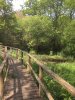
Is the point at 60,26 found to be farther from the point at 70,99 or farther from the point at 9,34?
the point at 70,99

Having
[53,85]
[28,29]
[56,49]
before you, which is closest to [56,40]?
[56,49]

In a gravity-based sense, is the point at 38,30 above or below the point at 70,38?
above

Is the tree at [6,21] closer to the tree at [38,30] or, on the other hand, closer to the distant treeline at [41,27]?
the distant treeline at [41,27]

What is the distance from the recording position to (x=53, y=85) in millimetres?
11016

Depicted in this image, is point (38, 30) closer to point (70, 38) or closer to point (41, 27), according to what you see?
point (41, 27)

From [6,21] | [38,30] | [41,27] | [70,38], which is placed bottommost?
[70,38]

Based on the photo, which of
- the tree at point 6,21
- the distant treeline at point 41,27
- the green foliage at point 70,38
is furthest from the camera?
the tree at point 6,21

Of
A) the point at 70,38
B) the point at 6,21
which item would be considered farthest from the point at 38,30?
the point at 70,38

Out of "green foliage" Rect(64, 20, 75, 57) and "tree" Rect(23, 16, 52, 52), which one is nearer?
"green foliage" Rect(64, 20, 75, 57)

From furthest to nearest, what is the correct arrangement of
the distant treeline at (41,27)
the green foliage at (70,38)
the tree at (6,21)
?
the tree at (6,21), the distant treeline at (41,27), the green foliage at (70,38)

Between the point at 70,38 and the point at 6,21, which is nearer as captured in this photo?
the point at 70,38

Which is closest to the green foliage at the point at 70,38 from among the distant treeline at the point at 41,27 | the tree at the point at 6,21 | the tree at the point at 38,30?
the distant treeline at the point at 41,27

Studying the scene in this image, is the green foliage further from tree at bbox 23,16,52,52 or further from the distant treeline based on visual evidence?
tree at bbox 23,16,52,52

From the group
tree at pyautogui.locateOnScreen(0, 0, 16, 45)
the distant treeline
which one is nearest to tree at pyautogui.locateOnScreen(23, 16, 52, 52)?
the distant treeline
